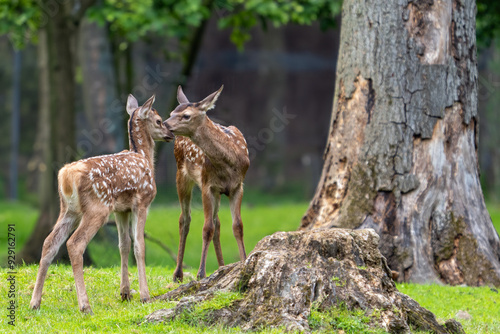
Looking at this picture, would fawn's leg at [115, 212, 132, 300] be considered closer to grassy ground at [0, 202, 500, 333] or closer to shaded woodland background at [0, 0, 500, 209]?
grassy ground at [0, 202, 500, 333]

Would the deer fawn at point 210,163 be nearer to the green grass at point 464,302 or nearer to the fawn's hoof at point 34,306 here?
the fawn's hoof at point 34,306

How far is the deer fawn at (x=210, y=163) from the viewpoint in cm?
824

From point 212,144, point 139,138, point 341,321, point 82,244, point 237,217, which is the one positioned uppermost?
point 139,138

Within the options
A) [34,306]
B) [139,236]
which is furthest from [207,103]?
[34,306]

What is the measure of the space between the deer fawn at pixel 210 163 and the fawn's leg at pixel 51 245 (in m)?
1.63

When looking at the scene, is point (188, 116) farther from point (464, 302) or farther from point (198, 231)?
point (198, 231)

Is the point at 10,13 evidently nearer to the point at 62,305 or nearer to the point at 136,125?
the point at 136,125

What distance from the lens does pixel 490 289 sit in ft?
29.6

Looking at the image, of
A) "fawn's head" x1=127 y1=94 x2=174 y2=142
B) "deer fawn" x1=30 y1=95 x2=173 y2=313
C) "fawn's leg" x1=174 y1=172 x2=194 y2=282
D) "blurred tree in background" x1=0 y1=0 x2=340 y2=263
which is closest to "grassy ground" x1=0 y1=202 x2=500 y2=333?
"deer fawn" x1=30 y1=95 x2=173 y2=313

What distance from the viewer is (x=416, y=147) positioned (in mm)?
9516

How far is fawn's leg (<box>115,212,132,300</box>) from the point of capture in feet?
23.6

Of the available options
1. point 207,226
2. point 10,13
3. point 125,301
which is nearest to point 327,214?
point 207,226

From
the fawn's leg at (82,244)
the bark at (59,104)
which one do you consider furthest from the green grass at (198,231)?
the fawn's leg at (82,244)

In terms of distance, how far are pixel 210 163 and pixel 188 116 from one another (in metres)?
0.64
